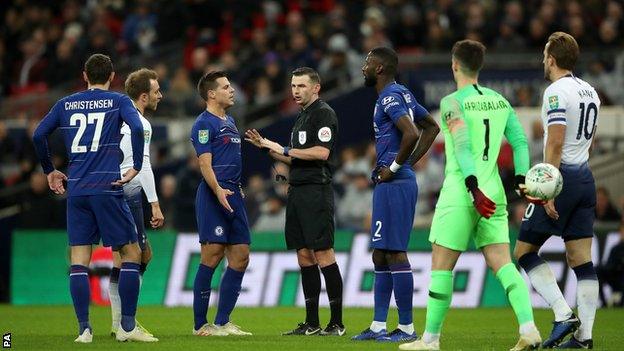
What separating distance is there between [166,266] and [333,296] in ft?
21.5

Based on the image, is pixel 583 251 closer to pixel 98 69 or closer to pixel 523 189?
pixel 523 189

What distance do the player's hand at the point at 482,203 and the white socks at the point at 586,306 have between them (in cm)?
158

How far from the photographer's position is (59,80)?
24.4m

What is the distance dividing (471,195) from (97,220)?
345cm

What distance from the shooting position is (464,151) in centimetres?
951

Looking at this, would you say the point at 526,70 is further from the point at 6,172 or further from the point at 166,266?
the point at 6,172

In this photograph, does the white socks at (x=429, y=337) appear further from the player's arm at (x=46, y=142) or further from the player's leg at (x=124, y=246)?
the player's arm at (x=46, y=142)

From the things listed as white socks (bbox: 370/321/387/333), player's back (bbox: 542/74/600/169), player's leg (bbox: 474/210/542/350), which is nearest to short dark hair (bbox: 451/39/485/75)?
player's back (bbox: 542/74/600/169)

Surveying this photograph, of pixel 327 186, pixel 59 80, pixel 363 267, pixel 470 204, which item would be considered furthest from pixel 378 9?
pixel 470 204

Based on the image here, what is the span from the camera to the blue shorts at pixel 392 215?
11.3m

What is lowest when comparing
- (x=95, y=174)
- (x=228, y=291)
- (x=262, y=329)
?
(x=262, y=329)

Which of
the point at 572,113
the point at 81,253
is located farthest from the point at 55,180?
the point at 572,113

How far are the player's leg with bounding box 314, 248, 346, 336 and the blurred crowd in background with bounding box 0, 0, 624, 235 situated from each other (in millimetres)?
6624

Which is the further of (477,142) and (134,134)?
(134,134)
